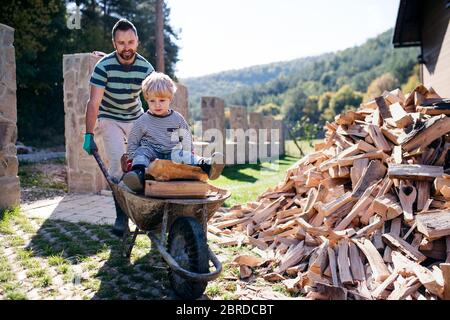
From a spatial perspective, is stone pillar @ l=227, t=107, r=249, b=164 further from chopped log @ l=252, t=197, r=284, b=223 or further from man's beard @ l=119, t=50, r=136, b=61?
man's beard @ l=119, t=50, r=136, b=61

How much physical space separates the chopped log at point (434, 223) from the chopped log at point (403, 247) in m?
0.16

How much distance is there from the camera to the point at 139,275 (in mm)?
3312

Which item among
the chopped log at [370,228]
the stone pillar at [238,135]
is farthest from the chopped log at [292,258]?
the stone pillar at [238,135]

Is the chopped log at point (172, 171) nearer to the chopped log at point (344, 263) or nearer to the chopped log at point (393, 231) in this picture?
the chopped log at point (344, 263)

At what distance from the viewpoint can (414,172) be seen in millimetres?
3791

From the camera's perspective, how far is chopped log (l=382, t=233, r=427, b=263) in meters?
3.16

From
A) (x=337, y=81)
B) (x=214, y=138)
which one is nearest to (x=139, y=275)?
(x=214, y=138)

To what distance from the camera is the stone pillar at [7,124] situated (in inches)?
213

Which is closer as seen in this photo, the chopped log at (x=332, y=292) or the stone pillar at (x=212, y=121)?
the chopped log at (x=332, y=292)

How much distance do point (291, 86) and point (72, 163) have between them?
125 meters

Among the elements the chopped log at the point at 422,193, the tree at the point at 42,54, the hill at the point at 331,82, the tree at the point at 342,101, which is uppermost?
the hill at the point at 331,82
